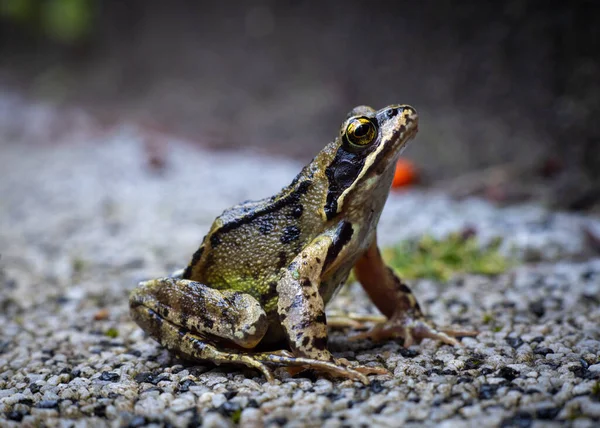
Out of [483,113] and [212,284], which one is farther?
[483,113]

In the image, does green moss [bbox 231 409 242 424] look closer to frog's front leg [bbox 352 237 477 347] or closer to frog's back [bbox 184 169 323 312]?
frog's back [bbox 184 169 323 312]

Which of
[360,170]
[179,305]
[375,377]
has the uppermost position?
[360,170]

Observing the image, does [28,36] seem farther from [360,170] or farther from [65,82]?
[360,170]

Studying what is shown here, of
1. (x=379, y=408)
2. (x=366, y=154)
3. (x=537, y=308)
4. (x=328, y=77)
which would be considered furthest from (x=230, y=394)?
(x=328, y=77)

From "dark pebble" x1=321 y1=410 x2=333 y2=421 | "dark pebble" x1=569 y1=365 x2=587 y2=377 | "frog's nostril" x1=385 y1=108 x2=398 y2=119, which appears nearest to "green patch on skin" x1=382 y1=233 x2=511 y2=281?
"dark pebble" x1=569 y1=365 x2=587 y2=377

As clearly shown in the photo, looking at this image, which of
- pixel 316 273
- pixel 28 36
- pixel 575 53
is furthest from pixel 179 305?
pixel 28 36

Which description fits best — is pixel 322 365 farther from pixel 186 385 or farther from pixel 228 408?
pixel 186 385

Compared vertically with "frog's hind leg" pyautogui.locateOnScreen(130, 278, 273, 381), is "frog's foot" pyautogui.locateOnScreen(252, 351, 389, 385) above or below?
below
